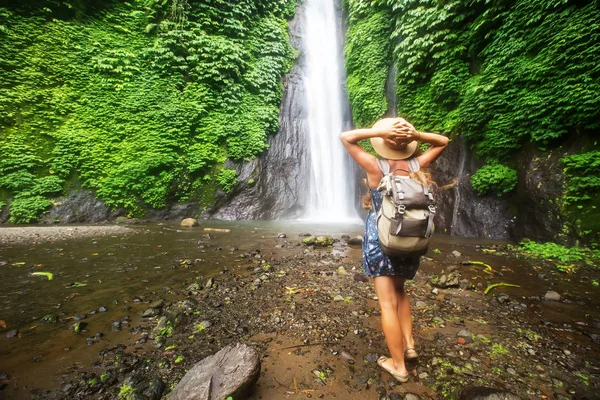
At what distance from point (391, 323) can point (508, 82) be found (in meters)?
7.35

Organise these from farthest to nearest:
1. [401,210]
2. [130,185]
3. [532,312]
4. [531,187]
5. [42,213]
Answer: [130,185], [42,213], [531,187], [532,312], [401,210]

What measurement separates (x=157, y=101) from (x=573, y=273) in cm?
1439

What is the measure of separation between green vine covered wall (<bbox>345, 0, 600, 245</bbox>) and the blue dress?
564 centimetres

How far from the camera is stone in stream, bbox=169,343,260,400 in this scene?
4.83ft

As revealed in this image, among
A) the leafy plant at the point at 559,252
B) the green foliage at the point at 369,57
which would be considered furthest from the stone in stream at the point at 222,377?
the green foliage at the point at 369,57

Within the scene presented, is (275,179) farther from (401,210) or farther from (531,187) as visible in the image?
(401,210)

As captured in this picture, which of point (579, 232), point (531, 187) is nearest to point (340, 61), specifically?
point (531, 187)

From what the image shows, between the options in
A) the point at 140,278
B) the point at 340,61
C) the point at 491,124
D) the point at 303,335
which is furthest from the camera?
the point at 340,61

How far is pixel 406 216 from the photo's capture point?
1660 millimetres

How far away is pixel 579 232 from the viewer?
4.93 metres

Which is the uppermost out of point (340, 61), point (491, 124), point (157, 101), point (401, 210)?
point (340, 61)

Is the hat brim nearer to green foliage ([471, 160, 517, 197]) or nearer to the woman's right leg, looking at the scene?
the woman's right leg

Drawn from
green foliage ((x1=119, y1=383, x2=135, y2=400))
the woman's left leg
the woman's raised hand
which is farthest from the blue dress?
green foliage ((x1=119, y1=383, x2=135, y2=400))

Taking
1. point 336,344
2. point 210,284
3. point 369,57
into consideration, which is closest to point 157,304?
point 210,284
